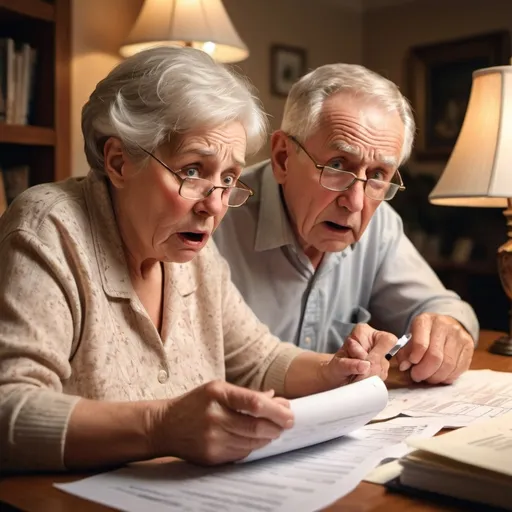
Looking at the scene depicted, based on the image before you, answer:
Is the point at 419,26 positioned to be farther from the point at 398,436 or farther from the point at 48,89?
the point at 398,436

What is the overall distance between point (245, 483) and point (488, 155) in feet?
3.88

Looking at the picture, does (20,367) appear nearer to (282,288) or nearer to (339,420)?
(339,420)

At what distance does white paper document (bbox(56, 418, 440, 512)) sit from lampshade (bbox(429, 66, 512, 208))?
919mm

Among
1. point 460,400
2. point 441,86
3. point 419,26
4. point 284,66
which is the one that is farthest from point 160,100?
point 419,26

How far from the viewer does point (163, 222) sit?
1.12 meters

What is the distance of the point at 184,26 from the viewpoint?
2477 mm

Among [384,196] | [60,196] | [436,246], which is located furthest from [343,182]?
[436,246]

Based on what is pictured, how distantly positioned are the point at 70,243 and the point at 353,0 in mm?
3599

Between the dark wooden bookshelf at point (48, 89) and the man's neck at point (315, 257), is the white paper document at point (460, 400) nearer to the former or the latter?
the man's neck at point (315, 257)

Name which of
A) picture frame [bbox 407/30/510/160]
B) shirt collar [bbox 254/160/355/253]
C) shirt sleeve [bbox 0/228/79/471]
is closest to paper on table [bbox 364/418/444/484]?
shirt sleeve [bbox 0/228/79/471]

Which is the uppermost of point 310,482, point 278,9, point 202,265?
point 278,9

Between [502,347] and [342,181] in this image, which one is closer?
[342,181]

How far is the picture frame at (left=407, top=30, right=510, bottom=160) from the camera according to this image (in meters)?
3.80

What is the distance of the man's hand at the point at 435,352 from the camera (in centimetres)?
139
